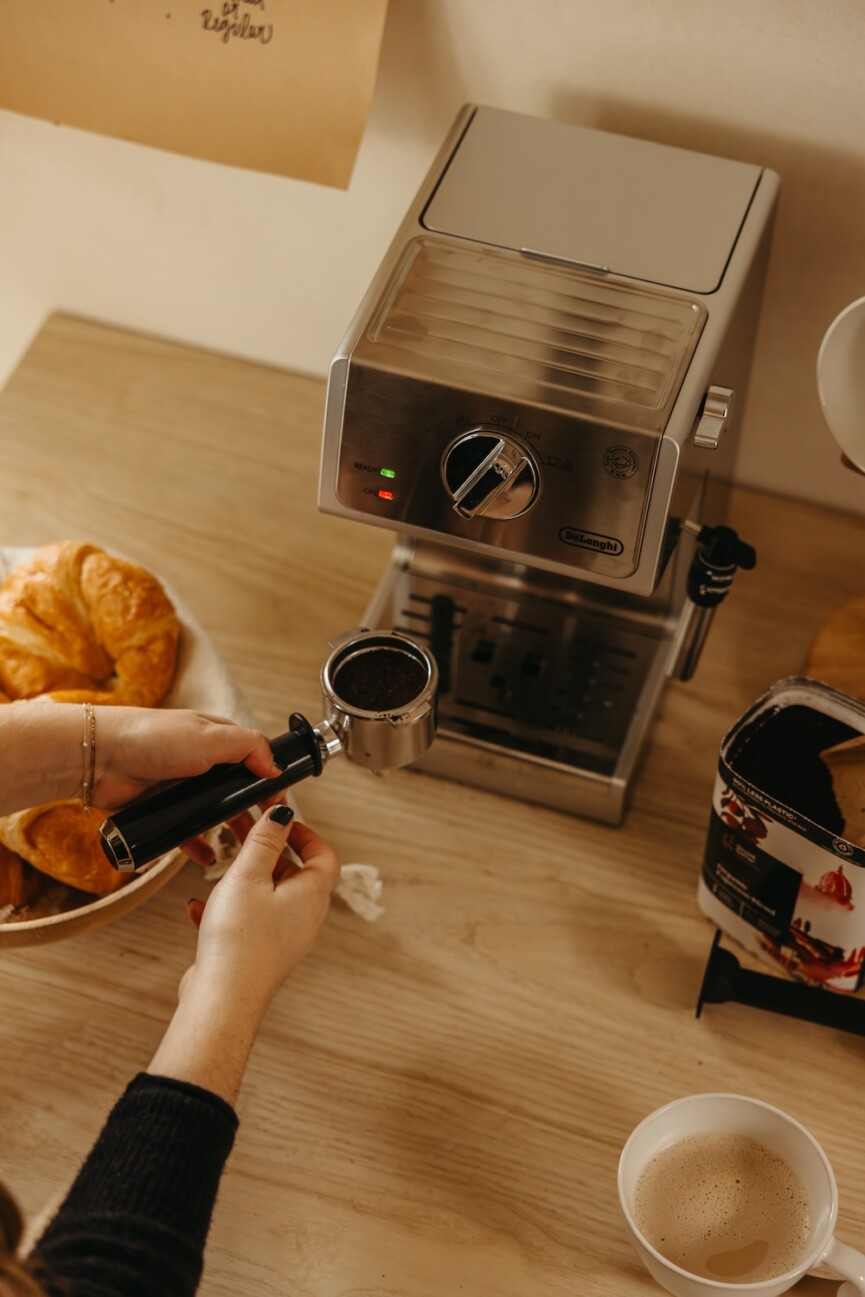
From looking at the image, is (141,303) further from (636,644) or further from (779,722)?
(779,722)

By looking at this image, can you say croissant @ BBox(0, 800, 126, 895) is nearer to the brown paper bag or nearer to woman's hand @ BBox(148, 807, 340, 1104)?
woman's hand @ BBox(148, 807, 340, 1104)

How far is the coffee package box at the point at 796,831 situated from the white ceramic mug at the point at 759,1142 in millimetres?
112

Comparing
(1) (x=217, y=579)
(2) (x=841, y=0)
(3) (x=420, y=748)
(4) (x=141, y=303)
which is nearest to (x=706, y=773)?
(3) (x=420, y=748)

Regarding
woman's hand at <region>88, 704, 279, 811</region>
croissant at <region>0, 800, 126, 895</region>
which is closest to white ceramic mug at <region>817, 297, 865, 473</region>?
woman's hand at <region>88, 704, 279, 811</region>

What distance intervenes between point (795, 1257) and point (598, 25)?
0.76m

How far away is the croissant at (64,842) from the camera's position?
0.75 metres

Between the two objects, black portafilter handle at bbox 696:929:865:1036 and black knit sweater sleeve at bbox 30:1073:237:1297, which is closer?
black knit sweater sleeve at bbox 30:1073:237:1297

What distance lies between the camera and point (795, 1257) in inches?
25.4

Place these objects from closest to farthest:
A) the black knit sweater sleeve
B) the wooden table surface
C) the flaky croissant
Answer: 1. the black knit sweater sleeve
2. the wooden table surface
3. the flaky croissant

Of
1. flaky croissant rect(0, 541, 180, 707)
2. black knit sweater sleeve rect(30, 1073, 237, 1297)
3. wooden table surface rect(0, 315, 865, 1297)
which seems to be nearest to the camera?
black knit sweater sleeve rect(30, 1073, 237, 1297)

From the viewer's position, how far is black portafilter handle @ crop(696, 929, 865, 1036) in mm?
769

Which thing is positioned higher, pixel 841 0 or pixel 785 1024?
pixel 841 0

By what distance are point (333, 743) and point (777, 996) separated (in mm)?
306

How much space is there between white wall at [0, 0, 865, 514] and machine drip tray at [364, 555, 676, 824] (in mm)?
259
